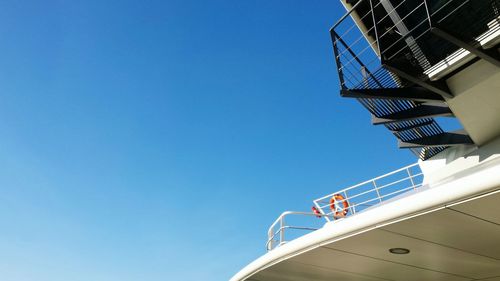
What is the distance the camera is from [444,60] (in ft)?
30.7

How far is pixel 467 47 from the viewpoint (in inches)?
318

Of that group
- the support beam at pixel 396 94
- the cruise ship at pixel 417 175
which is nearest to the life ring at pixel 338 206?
the cruise ship at pixel 417 175

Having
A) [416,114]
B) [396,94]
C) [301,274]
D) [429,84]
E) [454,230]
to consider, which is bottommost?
[454,230]

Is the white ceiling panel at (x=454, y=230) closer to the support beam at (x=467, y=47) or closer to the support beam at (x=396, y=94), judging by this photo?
the support beam at (x=467, y=47)

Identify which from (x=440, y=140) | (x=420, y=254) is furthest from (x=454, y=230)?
(x=440, y=140)

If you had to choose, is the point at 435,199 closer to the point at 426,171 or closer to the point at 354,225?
the point at 354,225

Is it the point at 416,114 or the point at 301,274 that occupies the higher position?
the point at 416,114

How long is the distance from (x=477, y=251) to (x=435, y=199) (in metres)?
3.14

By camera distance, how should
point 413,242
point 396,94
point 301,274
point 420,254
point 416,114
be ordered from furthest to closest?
point 416,114 < point 301,274 < point 396,94 < point 420,254 < point 413,242

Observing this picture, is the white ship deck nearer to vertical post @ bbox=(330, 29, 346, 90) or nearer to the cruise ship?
the cruise ship

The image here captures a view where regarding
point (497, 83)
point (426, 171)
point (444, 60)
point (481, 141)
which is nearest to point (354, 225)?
point (444, 60)

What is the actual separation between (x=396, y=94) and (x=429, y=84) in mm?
873

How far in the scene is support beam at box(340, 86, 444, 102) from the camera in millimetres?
9914

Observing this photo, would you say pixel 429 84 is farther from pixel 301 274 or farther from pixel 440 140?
pixel 301 274
